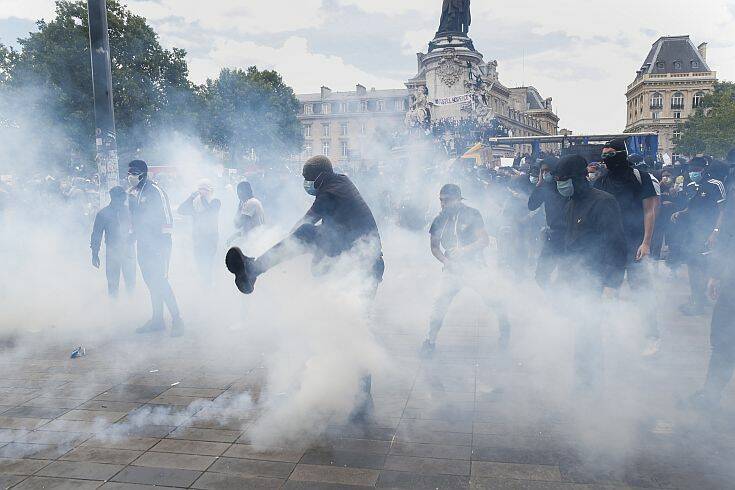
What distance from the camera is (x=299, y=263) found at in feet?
13.5

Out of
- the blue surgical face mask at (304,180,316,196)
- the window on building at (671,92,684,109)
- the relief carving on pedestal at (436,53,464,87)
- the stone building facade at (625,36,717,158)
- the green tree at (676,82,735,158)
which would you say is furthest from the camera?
the window on building at (671,92,684,109)

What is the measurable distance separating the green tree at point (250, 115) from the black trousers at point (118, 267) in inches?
1234

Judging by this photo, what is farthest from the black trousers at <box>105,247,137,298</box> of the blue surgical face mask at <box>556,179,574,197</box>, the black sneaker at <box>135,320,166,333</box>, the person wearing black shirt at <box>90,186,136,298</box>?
the blue surgical face mask at <box>556,179,574,197</box>

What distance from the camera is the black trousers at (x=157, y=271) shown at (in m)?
6.58

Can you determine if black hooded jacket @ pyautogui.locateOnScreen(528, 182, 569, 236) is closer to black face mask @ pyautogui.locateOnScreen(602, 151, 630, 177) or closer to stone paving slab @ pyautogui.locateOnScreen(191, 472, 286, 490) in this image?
black face mask @ pyautogui.locateOnScreen(602, 151, 630, 177)

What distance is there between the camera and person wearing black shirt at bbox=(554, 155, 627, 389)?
4.32 m

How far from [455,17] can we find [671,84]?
238 feet

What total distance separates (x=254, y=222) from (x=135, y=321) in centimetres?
188

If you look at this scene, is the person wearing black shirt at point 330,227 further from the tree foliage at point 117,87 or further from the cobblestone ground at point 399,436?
the tree foliage at point 117,87

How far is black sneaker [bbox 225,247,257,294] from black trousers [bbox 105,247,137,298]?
459cm

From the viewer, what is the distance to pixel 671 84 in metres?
82.6

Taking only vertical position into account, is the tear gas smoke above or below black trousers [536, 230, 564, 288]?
below

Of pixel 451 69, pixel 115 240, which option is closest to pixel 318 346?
pixel 115 240

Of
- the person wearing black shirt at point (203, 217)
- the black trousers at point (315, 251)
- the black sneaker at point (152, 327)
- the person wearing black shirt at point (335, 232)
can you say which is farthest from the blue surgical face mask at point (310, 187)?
the person wearing black shirt at point (203, 217)
